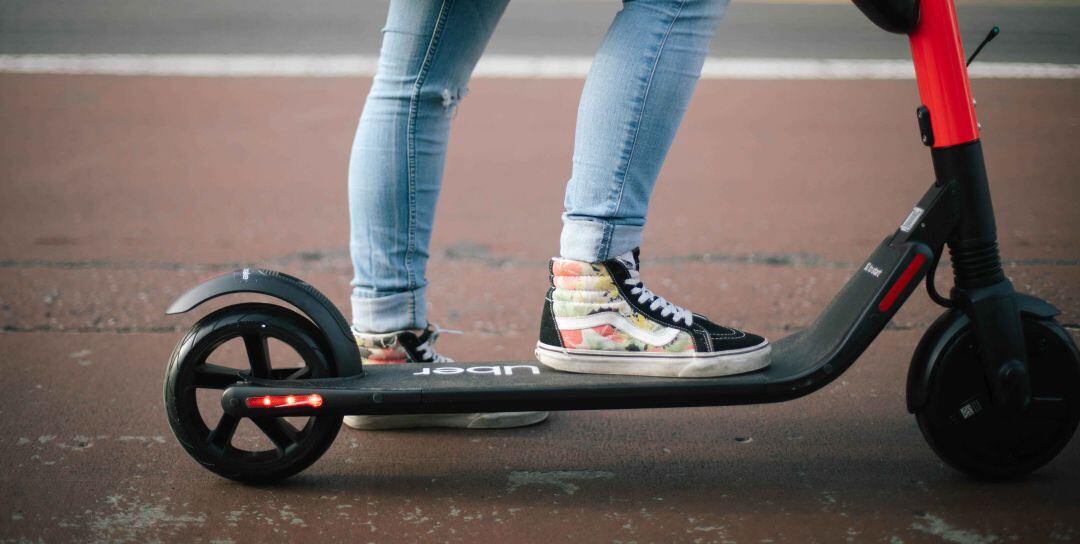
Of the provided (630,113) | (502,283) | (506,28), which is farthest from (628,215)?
(506,28)

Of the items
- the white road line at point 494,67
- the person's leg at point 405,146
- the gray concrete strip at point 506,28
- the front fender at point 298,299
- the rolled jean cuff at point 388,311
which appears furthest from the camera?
the gray concrete strip at point 506,28

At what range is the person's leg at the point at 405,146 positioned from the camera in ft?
8.02

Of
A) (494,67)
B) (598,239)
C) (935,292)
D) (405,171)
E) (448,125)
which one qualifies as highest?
(494,67)

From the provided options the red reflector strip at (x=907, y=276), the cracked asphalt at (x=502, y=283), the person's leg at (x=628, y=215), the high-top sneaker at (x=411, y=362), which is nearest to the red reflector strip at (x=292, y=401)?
the cracked asphalt at (x=502, y=283)

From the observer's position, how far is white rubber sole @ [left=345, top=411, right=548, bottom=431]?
2646mm

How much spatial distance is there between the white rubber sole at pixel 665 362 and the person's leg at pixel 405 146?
499 millimetres

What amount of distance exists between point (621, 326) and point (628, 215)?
0.79 ft

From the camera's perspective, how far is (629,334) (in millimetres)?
2266

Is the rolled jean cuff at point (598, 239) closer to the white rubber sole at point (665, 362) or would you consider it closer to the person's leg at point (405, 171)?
the white rubber sole at point (665, 362)

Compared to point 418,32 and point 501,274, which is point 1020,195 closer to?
point 501,274

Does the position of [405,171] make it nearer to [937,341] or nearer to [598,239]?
[598,239]

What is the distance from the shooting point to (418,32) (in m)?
2.44

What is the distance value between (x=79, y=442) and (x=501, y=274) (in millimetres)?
1828

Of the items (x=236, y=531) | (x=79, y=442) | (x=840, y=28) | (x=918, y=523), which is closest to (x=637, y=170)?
(x=918, y=523)
